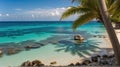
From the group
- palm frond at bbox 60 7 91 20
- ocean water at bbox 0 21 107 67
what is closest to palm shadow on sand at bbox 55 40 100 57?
ocean water at bbox 0 21 107 67

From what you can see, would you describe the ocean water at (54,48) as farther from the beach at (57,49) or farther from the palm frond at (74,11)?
the palm frond at (74,11)

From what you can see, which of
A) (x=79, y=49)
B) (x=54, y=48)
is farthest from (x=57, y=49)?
(x=79, y=49)

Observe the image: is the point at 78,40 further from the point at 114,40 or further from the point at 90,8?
the point at 114,40

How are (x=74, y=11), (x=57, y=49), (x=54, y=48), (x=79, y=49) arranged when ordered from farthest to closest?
1. (x=54, y=48)
2. (x=57, y=49)
3. (x=79, y=49)
4. (x=74, y=11)

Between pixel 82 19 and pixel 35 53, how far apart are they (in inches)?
413

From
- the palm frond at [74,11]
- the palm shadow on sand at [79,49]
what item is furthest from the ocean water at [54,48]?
the palm frond at [74,11]

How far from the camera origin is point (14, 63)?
15.9 metres

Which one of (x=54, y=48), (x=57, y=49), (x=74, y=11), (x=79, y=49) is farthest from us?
(x=54, y=48)

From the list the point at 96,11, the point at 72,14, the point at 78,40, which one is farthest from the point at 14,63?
the point at 78,40

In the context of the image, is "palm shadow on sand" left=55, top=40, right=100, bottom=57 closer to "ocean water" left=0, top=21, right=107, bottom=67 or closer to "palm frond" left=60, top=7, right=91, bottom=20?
"ocean water" left=0, top=21, right=107, bottom=67

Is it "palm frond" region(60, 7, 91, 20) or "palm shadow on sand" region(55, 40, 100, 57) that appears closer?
"palm frond" region(60, 7, 91, 20)

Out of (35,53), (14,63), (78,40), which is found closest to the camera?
(14,63)

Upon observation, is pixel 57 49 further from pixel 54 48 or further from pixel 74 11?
pixel 74 11

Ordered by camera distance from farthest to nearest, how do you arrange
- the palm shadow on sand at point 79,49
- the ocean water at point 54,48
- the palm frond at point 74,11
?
the palm shadow on sand at point 79,49 < the ocean water at point 54,48 < the palm frond at point 74,11
